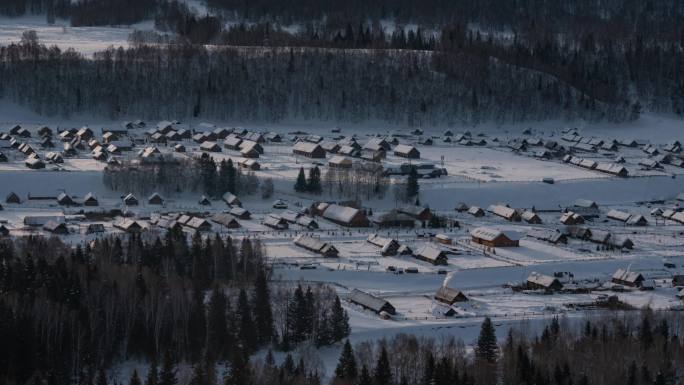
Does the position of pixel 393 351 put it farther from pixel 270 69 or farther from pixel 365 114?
pixel 270 69

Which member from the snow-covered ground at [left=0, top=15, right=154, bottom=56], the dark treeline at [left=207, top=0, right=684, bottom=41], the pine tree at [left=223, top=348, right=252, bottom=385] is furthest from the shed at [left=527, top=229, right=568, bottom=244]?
the dark treeline at [left=207, top=0, right=684, bottom=41]

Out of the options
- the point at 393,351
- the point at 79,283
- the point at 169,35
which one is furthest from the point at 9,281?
the point at 169,35

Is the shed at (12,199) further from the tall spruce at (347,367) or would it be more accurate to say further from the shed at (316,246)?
the tall spruce at (347,367)

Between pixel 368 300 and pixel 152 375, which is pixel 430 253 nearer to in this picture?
pixel 368 300

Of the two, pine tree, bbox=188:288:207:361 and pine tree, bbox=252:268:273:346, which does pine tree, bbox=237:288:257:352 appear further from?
pine tree, bbox=188:288:207:361

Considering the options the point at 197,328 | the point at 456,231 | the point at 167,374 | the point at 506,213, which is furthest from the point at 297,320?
the point at 506,213
